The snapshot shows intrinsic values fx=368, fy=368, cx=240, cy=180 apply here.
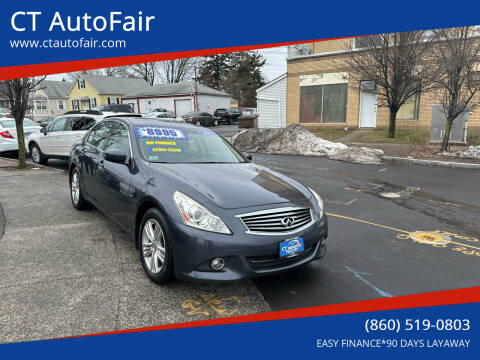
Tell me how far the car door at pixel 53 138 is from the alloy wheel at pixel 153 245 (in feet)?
26.8

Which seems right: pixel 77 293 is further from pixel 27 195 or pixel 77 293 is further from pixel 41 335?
pixel 27 195

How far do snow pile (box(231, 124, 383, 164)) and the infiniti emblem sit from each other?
10054mm

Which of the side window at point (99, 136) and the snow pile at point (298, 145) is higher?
the side window at point (99, 136)

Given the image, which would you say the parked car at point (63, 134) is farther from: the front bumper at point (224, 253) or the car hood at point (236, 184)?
the front bumper at point (224, 253)

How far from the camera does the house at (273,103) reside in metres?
25.7

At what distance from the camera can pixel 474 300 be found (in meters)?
3.48

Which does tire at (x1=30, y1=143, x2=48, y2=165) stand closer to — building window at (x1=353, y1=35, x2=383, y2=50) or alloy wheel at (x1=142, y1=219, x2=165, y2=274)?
alloy wheel at (x1=142, y1=219, x2=165, y2=274)

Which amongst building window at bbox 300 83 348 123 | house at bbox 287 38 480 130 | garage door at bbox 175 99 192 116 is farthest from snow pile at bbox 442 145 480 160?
garage door at bbox 175 99 192 116

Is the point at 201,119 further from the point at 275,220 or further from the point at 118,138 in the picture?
the point at 275,220

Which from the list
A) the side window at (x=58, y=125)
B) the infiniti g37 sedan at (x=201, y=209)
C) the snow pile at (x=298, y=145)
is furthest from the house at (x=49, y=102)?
the infiniti g37 sedan at (x=201, y=209)

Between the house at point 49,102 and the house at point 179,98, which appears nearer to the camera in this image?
the house at point 179,98

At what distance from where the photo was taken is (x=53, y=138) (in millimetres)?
10734

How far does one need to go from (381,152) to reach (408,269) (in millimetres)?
10606

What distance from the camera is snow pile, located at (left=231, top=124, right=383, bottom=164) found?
43.9 feet
